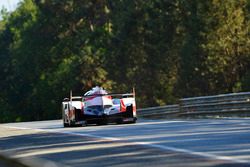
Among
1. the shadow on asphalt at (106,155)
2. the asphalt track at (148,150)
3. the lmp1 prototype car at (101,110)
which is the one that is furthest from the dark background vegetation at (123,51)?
the shadow on asphalt at (106,155)

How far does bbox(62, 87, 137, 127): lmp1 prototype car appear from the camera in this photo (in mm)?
26312

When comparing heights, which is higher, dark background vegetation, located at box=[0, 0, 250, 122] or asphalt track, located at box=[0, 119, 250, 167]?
dark background vegetation, located at box=[0, 0, 250, 122]

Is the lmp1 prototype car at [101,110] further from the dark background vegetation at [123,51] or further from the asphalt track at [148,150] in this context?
the dark background vegetation at [123,51]

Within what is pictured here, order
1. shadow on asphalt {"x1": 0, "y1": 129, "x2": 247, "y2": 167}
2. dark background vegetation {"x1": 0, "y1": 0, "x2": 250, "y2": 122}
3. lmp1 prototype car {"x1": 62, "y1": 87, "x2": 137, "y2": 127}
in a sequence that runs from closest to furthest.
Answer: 1. shadow on asphalt {"x1": 0, "y1": 129, "x2": 247, "y2": 167}
2. lmp1 prototype car {"x1": 62, "y1": 87, "x2": 137, "y2": 127}
3. dark background vegetation {"x1": 0, "y1": 0, "x2": 250, "y2": 122}

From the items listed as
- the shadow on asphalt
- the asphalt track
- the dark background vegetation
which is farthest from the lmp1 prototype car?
the dark background vegetation

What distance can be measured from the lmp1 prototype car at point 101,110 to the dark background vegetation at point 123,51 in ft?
82.5

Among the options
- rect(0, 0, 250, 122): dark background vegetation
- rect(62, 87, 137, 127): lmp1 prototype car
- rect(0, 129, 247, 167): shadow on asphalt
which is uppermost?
rect(0, 0, 250, 122): dark background vegetation

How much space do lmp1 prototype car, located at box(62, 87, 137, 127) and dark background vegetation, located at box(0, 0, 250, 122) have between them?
25.2m

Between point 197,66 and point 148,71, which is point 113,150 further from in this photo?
point 148,71

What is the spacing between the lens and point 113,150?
12.9 meters

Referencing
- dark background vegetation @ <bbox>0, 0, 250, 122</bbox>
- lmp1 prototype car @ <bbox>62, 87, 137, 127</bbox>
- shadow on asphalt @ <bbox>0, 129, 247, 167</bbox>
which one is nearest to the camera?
shadow on asphalt @ <bbox>0, 129, 247, 167</bbox>

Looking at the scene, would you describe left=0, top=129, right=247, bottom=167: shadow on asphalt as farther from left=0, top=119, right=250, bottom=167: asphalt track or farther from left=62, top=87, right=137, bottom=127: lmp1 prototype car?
left=62, top=87, right=137, bottom=127: lmp1 prototype car

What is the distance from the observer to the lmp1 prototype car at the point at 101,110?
86.3ft

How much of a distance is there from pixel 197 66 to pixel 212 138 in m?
42.8
